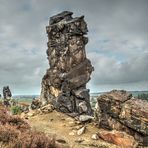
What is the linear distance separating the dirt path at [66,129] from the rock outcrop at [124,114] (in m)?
1.99

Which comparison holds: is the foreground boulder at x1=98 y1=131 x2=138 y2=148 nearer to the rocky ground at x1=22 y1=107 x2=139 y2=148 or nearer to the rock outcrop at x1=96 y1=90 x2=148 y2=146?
the rocky ground at x1=22 y1=107 x2=139 y2=148

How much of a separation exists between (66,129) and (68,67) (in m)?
16.6

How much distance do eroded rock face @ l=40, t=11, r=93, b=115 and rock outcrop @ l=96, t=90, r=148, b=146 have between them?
46.4ft

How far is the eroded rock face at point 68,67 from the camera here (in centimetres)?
4731

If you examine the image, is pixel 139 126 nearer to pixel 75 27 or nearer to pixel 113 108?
pixel 113 108

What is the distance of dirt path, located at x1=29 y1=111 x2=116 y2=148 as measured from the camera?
24.5 m

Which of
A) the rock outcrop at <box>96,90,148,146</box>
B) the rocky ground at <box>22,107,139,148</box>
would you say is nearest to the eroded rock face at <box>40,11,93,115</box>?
the rocky ground at <box>22,107,139,148</box>

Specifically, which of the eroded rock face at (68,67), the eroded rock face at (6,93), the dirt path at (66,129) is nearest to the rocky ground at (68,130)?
the dirt path at (66,129)

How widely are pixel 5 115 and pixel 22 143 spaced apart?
7.96m

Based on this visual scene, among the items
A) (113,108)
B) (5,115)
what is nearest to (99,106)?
(113,108)

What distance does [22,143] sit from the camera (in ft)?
47.1

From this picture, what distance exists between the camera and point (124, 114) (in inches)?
1156

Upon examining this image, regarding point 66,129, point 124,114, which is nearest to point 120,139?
point 124,114

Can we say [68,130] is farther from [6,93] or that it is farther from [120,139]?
[6,93]
